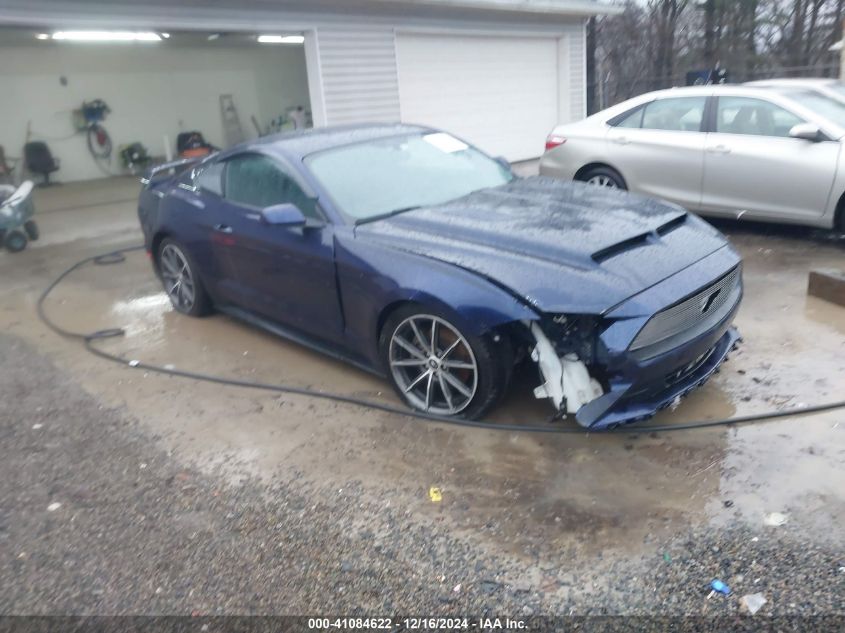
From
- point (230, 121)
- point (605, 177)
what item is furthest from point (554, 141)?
point (230, 121)

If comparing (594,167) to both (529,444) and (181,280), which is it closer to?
(181,280)

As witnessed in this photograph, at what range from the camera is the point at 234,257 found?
16.6ft

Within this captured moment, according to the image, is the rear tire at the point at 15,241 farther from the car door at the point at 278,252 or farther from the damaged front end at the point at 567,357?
the damaged front end at the point at 567,357

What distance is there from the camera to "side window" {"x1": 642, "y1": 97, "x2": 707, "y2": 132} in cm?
733

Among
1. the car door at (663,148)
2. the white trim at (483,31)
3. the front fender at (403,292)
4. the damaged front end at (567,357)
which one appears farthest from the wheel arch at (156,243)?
the white trim at (483,31)

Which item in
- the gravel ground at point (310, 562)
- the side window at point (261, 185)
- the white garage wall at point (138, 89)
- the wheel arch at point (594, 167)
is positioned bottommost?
the gravel ground at point (310, 562)

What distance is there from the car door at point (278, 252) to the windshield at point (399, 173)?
0.73 ft

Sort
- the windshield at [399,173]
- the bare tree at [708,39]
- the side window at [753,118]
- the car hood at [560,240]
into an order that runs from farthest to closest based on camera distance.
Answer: the bare tree at [708,39]
the side window at [753,118]
the windshield at [399,173]
the car hood at [560,240]

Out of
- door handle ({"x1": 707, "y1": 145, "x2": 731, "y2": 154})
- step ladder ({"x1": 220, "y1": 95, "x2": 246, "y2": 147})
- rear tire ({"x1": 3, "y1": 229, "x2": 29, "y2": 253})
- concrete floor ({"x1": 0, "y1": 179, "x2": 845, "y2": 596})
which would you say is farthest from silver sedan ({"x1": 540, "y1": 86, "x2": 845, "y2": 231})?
step ladder ({"x1": 220, "y1": 95, "x2": 246, "y2": 147})

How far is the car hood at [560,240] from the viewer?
3418 millimetres

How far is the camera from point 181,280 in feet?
19.6

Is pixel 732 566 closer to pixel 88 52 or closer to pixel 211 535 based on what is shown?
pixel 211 535

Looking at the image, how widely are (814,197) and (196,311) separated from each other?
5.45 metres

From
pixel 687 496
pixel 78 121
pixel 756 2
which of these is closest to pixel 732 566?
pixel 687 496
